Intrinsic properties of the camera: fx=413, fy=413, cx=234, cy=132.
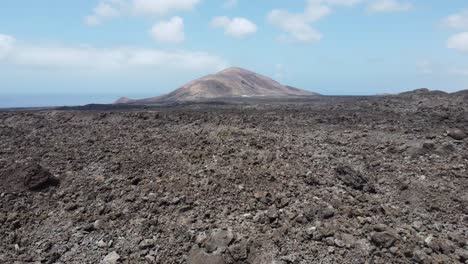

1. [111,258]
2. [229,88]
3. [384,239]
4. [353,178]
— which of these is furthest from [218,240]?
[229,88]

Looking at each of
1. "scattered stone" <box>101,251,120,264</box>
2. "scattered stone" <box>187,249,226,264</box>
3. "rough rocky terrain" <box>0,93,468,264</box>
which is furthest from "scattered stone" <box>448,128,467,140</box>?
"scattered stone" <box>101,251,120,264</box>

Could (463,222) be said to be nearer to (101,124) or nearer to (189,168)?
(189,168)

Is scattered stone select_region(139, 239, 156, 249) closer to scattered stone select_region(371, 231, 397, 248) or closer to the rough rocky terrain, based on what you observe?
the rough rocky terrain

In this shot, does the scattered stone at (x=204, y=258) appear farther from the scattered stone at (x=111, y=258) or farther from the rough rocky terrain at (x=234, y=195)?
the scattered stone at (x=111, y=258)

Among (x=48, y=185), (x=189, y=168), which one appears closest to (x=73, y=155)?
(x=48, y=185)

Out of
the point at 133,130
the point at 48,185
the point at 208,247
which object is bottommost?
the point at 208,247

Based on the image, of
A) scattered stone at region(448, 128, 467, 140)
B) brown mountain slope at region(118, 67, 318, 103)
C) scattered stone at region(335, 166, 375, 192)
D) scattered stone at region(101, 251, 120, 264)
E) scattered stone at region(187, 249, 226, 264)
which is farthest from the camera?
brown mountain slope at region(118, 67, 318, 103)

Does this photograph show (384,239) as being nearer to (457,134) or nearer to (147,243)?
(147,243)

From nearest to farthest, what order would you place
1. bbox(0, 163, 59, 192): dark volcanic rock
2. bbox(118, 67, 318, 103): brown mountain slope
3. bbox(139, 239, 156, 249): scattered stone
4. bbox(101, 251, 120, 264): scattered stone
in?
1. bbox(101, 251, 120, 264): scattered stone
2. bbox(139, 239, 156, 249): scattered stone
3. bbox(0, 163, 59, 192): dark volcanic rock
4. bbox(118, 67, 318, 103): brown mountain slope
